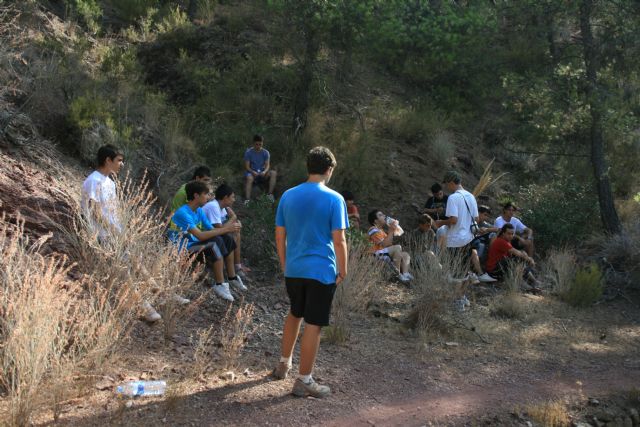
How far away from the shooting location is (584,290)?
9430mm

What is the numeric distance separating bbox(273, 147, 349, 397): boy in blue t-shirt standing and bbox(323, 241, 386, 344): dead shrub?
1678 millimetres

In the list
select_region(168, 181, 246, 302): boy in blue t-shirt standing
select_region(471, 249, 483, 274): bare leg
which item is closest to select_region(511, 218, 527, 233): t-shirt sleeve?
select_region(471, 249, 483, 274): bare leg

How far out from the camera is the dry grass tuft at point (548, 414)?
18.4 feet

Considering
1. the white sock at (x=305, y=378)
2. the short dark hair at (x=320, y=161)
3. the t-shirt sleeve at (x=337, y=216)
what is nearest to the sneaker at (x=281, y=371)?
the white sock at (x=305, y=378)

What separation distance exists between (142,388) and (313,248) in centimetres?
152

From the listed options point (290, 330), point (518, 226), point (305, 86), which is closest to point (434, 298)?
point (290, 330)

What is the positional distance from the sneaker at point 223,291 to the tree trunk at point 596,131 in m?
6.89

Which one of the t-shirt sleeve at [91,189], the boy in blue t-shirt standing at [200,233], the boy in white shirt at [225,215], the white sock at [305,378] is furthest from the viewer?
the boy in white shirt at [225,215]

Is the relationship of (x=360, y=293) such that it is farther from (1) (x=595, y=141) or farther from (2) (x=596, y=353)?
(1) (x=595, y=141)

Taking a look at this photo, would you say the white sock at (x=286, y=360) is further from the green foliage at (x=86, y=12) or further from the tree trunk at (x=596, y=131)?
the green foliage at (x=86, y=12)

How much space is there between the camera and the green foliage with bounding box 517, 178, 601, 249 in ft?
38.3

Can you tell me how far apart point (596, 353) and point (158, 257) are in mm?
4849

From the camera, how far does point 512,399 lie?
19.3 feet

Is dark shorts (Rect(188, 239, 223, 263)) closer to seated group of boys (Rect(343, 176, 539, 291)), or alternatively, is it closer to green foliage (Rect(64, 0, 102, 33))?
seated group of boys (Rect(343, 176, 539, 291))
